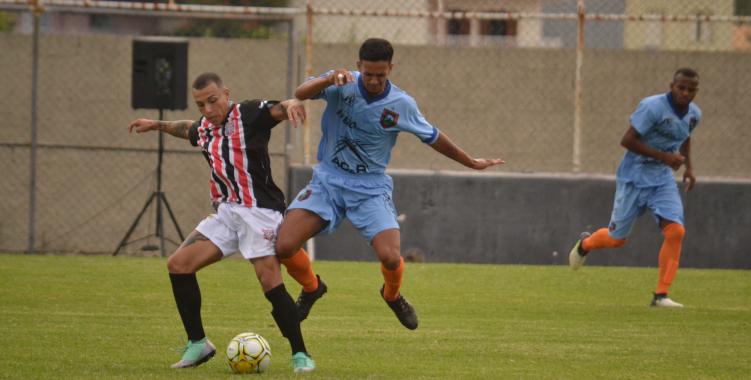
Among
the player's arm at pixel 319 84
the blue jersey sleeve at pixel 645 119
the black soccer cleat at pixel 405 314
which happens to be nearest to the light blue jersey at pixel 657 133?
the blue jersey sleeve at pixel 645 119

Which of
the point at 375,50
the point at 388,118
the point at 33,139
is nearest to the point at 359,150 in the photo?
the point at 388,118

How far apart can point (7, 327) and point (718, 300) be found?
644 centimetres

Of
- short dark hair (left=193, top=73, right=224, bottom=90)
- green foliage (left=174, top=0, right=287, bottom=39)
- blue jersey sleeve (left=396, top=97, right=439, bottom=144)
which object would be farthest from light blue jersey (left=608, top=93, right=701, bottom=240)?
green foliage (left=174, top=0, right=287, bottom=39)

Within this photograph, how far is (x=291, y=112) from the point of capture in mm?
7188

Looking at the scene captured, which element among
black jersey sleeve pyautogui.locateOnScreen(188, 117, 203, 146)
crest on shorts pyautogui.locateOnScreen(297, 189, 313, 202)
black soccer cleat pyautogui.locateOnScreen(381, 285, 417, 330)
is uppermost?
black jersey sleeve pyautogui.locateOnScreen(188, 117, 203, 146)

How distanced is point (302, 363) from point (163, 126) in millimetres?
1965

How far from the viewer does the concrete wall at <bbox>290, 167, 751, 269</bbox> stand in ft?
49.5

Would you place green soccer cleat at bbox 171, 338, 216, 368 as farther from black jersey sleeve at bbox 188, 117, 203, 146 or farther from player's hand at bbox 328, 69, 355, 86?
player's hand at bbox 328, 69, 355, 86

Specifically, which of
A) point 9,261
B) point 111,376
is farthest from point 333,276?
point 111,376

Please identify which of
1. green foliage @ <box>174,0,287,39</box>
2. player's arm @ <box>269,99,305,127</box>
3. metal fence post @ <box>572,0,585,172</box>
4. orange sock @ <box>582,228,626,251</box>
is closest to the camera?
player's arm @ <box>269,99,305,127</box>

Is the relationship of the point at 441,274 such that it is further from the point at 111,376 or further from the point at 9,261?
the point at 111,376

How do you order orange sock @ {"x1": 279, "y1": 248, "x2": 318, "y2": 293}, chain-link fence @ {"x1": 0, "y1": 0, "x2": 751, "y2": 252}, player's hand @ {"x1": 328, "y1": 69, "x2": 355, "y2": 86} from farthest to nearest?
chain-link fence @ {"x1": 0, "y1": 0, "x2": 751, "y2": 252}, orange sock @ {"x1": 279, "y1": 248, "x2": 318, "y2": 293}, player's hand @ {"x1": 328, "y1": 69, "x2": 355, "y2": 86}

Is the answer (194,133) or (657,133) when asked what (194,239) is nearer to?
(194,133)

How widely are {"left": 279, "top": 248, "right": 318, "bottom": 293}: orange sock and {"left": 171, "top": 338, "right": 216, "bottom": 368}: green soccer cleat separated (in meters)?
0.98
